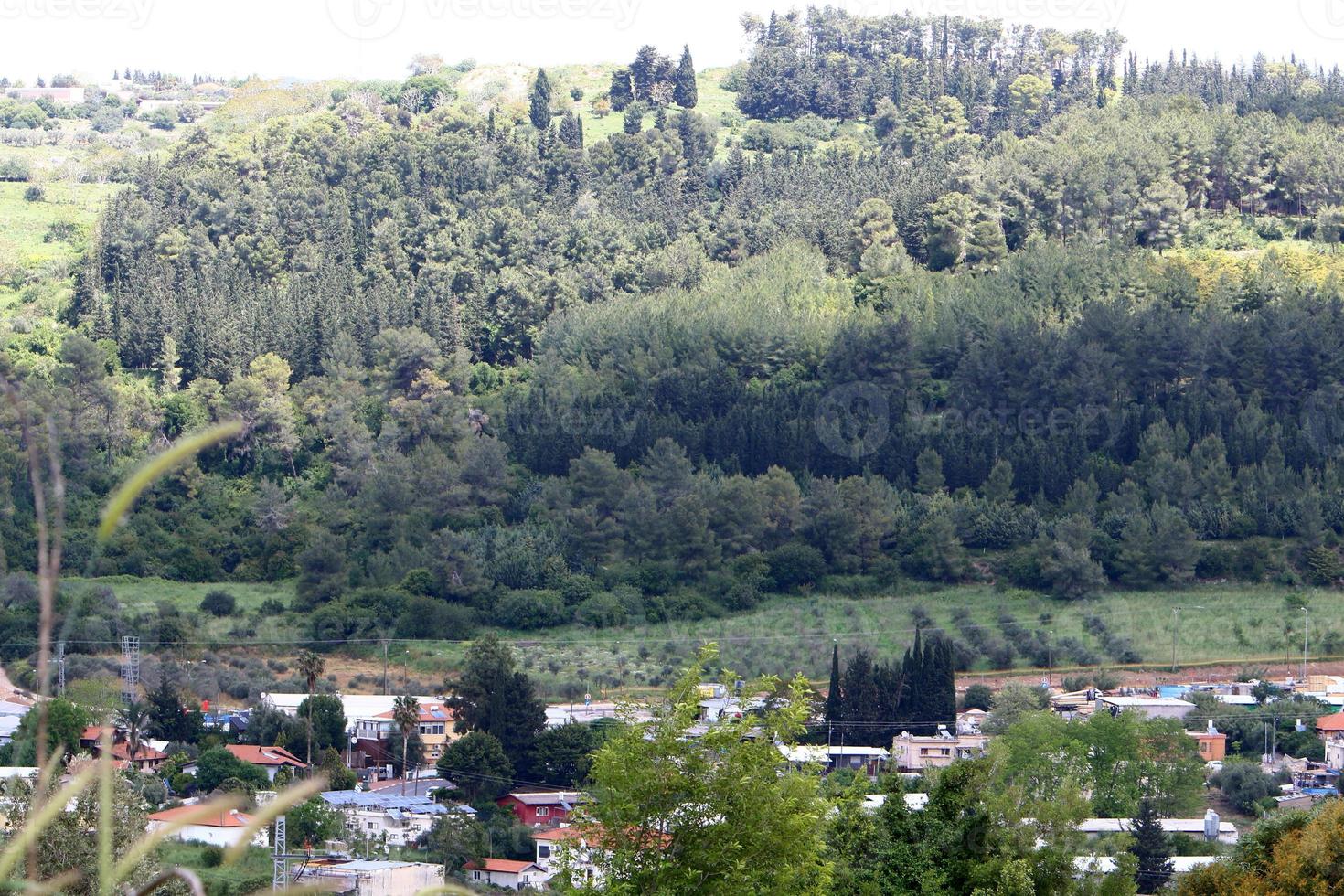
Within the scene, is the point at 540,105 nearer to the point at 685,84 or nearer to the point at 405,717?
the point at 685,84

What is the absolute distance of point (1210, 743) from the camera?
34250 millimetres

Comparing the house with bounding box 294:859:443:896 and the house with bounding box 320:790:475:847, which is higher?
the house with bounding box 294:859:443:896

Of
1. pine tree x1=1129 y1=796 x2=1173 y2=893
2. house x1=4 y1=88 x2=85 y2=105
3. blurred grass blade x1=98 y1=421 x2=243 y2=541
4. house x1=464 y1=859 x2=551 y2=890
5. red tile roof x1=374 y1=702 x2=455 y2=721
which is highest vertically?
house x1=4 y1=88 x2=85 y2=105

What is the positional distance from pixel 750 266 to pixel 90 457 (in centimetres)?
2435

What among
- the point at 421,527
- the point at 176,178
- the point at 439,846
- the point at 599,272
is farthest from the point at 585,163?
the point at 439,846

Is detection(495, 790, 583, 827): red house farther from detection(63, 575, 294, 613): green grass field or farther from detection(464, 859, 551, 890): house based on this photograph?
detection(63, 575, 294, 613): green grass field

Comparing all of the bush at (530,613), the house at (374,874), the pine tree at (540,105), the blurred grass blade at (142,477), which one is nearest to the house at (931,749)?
the house at (374,874)

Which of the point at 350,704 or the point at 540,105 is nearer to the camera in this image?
the point at 350,704

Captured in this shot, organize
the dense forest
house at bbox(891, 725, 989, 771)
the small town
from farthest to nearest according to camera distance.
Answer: the dense forest, house at bbox(891, 725, 989, 771), the small town

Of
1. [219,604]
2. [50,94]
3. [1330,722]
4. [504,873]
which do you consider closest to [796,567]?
[219,604]

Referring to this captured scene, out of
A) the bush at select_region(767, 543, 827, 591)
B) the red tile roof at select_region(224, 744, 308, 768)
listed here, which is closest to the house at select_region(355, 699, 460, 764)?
the red tile roof at select_region(224, 744, 308, 768)

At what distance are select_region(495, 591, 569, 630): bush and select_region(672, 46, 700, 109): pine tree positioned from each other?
5232 cm

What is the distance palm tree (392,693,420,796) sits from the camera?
34.3 m

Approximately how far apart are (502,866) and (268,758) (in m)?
6.64
